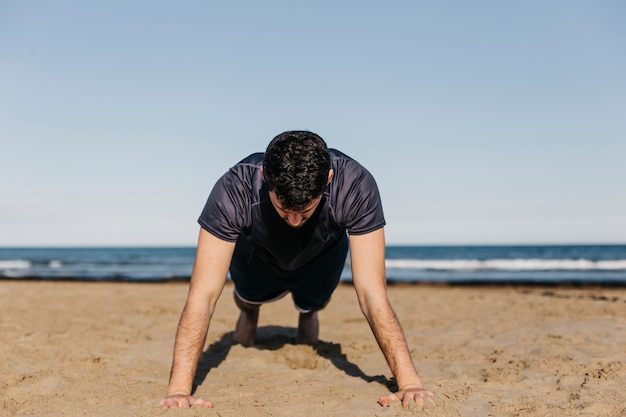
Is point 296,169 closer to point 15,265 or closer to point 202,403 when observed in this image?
point 202,403

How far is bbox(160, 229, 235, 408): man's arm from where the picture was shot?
2.98m

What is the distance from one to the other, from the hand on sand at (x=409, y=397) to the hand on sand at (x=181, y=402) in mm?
973

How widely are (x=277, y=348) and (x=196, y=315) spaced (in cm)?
207

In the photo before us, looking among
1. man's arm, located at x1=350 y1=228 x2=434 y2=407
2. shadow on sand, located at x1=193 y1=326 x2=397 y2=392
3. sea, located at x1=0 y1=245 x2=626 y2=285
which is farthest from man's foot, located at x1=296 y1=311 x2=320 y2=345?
sea, located at x1=0 y1=245 x2=626 y2=285

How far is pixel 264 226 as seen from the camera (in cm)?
343

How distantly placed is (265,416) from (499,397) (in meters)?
1.40

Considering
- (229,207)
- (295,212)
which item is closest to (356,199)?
(295,212)

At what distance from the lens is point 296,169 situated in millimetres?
2719

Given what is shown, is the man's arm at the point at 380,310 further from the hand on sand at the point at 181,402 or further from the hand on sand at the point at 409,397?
the hand on sand at the point at 181,402

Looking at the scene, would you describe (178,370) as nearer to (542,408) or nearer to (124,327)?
(542,408)

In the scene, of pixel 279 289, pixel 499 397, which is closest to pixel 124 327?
pixel 279 289

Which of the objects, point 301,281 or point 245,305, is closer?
point 301,281

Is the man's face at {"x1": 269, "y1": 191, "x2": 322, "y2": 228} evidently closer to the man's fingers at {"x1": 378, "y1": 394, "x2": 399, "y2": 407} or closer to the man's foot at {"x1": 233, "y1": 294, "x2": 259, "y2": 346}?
the man's fingers at {"x1": 378, "y1": 394, "x2": 399, "y2": 407}

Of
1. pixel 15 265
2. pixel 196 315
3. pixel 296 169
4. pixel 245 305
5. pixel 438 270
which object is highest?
pixel 296 169
